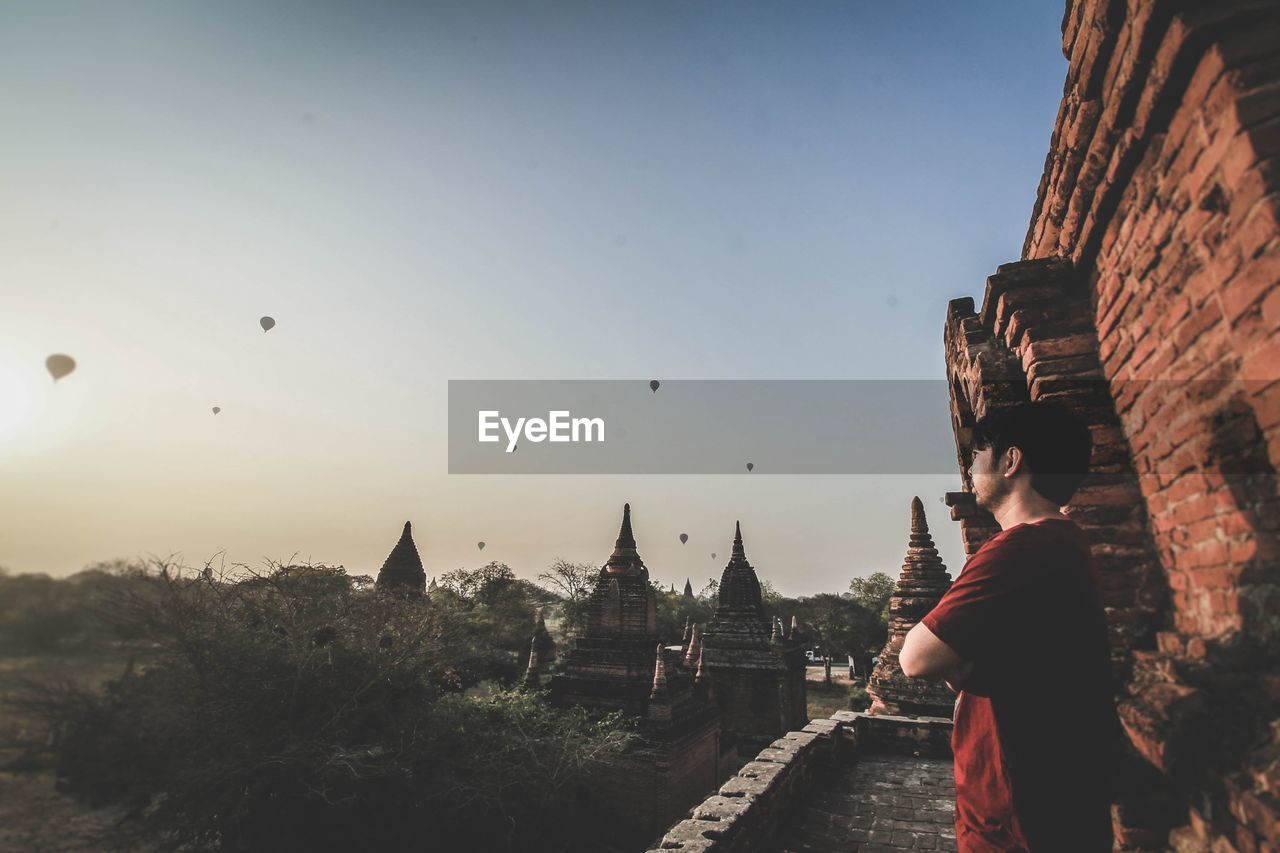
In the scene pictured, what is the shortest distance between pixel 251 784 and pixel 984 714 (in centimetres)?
1126

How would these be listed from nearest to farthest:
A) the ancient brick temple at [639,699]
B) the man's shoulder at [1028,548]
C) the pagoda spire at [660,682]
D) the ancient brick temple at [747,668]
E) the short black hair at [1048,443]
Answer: the man's shoulder at [1028,548]
the short black hair at [1048,443]
the ancient brick temple at [639,699]
the pagoda spire at [660,682]
the ancient brick temple at [747,668]

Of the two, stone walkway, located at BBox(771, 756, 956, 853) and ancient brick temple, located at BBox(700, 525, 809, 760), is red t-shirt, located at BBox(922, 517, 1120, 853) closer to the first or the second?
stone walkway, located at BBox(771, 756, 956, 853)

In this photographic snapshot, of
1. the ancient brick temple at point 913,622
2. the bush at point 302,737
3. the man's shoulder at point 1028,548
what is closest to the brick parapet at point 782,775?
the ancient brick temple at point 913,622

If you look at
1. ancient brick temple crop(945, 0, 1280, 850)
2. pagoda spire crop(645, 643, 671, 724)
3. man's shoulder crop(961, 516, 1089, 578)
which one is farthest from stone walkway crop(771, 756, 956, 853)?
pagoda spire crop(645, 643, 671, 724)

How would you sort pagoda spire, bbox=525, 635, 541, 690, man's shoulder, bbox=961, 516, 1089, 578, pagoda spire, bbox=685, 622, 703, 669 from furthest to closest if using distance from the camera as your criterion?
pagoda spire, bbox=685, 622, 703, 669, pagoda spire, bbox=525, 635, 541, 690, man's shoulder, bbox=961, 516, 1089, 578

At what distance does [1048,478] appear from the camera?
6.82 ft

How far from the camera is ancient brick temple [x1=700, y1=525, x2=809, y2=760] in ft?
67.2

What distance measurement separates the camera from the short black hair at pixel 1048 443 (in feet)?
6.81

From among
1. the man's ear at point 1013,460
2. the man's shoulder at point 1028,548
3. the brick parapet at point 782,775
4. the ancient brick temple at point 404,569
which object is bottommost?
the brick parapet at point 782,775

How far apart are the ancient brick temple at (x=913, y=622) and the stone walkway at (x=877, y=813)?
243 cm

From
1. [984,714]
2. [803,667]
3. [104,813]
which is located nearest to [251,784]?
[104,813]

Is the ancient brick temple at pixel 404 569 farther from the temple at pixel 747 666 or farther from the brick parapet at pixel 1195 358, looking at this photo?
the brick parapet at pixel 1195 358

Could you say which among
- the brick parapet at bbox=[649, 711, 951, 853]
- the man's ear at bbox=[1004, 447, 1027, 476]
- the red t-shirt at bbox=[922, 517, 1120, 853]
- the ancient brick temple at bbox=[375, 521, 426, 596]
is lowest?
the brick parapet at bbox=[649, 711, 951, 853]

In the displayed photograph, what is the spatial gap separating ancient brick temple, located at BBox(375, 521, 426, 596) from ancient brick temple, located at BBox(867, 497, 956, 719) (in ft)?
57.6
